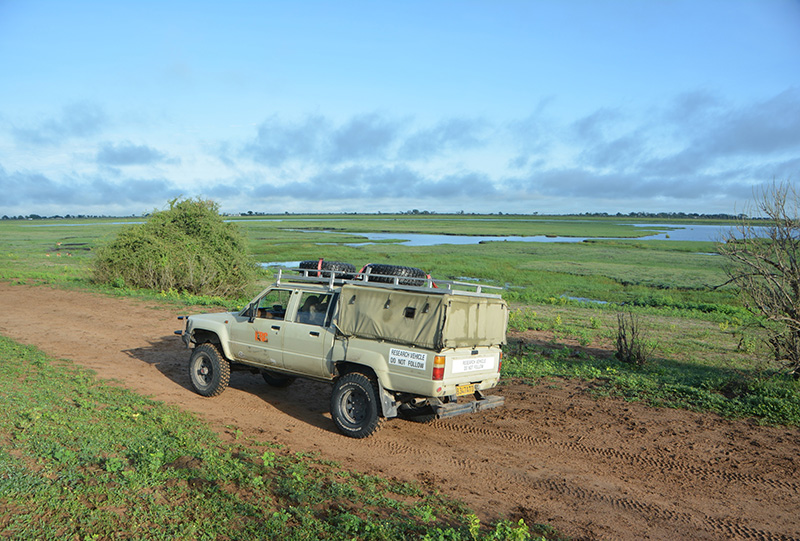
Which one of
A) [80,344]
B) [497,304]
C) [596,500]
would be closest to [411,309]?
[497,304]

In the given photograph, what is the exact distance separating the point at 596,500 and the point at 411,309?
10.2 ft

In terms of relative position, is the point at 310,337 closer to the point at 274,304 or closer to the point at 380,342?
the point at 274,304

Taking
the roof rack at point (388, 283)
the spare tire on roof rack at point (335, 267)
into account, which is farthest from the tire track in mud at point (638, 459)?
the spare tire on roof rack at point (335, 267)

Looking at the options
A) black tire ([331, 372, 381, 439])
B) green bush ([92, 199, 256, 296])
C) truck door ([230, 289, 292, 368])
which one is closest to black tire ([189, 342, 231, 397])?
truck door ([230, 289, 292, 368])

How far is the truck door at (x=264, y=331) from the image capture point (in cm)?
891

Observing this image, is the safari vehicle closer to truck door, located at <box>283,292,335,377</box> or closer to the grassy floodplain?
truck door, located at <box>283,292,335,377</box>

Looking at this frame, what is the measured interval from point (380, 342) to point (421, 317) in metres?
0.76

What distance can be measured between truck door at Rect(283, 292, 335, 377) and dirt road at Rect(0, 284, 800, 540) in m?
0.87

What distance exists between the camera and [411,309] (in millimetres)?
7340

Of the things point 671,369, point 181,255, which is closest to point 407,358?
point 671,369

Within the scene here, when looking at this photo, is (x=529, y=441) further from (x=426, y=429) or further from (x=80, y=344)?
Answer: (x=80, y=344)

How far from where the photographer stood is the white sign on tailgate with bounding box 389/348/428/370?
23.6 feet

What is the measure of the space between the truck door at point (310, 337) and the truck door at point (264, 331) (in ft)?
0.68

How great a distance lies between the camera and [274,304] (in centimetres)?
927
